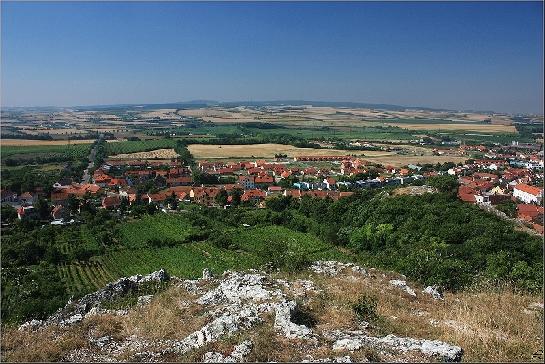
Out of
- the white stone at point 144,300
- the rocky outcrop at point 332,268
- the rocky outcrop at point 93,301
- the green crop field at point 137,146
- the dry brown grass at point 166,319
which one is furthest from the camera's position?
the green crop field at point 137,146

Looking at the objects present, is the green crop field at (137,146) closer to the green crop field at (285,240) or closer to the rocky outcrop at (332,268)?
the green crop field at (285,240)

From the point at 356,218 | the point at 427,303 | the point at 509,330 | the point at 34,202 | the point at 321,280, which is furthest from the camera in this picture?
the point at 34,202

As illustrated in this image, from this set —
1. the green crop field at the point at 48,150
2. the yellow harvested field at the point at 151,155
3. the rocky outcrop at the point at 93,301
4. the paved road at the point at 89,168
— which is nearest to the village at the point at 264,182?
the paved road at the point at 89,168

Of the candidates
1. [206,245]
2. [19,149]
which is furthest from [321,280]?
[19,149]

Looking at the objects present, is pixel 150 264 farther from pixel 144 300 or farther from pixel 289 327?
pixel 289 327

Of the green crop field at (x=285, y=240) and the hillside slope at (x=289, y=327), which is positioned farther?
the green crop field at (x=285, y=240)

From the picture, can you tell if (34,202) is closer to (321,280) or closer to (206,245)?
(206,245)
